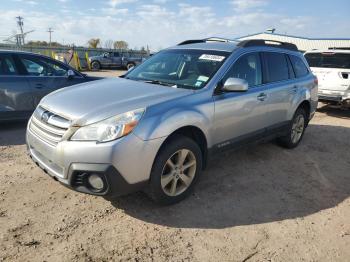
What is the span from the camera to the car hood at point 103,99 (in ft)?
10.4

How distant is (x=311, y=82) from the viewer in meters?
6.16

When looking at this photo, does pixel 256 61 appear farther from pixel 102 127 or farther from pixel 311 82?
pixel 102 127

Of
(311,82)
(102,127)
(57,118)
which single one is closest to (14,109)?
(57,118)

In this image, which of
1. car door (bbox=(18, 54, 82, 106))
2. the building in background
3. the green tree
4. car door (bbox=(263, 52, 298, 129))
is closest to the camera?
car door (bbox=(263, 52, 298, 129))

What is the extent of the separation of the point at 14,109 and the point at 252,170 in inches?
180

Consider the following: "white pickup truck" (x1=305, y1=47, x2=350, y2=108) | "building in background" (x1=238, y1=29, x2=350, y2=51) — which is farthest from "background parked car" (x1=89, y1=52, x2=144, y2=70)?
"white pickup truck" (x1=305, y1=47, x2=350, y2=108)

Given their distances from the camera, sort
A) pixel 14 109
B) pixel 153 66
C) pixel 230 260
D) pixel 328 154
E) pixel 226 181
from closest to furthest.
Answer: pixel 230 260 < pixel 226 181 < pixel 153 66 < pixel 328 154 < pixel 14 109

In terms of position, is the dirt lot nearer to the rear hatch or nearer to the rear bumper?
the rear bumper

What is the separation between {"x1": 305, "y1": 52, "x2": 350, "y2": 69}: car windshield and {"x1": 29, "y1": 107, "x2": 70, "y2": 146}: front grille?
27.9 ft

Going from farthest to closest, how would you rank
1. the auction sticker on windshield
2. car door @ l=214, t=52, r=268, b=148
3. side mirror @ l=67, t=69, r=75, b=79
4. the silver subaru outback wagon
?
side mirror @ l=67, t=69, r=75, b=79
the auction sticker on windshield
car door @ l=214, t=52, r=268, b=148
the silver subaru outback wagon

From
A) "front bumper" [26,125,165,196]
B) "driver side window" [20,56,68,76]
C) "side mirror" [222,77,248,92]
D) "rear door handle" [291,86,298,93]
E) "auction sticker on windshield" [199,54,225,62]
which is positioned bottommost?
"front bumper" [26,125,165,196]

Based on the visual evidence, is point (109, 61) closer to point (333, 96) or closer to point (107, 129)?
point (333, 96)

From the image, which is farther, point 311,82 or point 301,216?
point 311,82

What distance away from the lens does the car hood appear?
3162 millimetres
